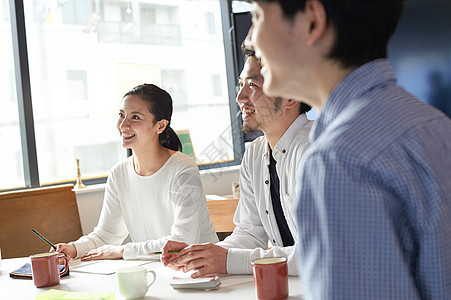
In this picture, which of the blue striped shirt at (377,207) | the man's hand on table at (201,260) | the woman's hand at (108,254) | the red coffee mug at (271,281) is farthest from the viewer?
the woman's hand at (108,254)

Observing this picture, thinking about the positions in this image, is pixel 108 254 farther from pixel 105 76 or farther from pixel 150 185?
pixel 105 76

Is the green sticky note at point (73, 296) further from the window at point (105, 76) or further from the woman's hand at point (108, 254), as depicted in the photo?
the window at point (105, 76)

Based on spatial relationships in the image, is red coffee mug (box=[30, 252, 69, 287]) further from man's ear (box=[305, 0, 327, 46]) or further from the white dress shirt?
man's ear (box=[305, 0, 327, 46])

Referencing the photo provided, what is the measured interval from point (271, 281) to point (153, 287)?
376 millimetres

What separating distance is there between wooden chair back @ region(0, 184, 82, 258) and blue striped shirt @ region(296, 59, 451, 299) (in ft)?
7.43

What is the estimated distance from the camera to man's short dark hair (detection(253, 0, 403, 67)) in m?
0.70

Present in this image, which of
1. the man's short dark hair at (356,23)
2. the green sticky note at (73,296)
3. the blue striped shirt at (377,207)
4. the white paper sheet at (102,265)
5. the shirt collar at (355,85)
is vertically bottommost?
the white paper sheet at (102,265)

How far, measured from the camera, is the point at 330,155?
63 centimetres

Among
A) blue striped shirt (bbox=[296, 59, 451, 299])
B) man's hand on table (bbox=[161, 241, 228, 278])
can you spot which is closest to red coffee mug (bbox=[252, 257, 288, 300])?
man's hand on table (bbox=[161, 241, 228, 278])

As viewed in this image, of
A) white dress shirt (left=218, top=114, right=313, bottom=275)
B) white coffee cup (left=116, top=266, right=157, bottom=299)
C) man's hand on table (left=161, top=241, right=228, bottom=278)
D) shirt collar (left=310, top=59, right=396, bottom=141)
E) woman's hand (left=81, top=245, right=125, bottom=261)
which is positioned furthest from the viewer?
woman's hand (left=81, top=245, right=125, bottom=261)

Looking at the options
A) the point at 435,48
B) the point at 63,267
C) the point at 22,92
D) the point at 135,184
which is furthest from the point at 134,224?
the point at 435,48

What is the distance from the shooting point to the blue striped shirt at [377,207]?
1.99 feet

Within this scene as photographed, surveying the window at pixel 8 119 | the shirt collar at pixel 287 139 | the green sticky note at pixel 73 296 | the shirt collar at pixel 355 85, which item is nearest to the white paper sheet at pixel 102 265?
the green sticky note at pixel 73 296

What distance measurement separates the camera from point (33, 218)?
2672 mm
